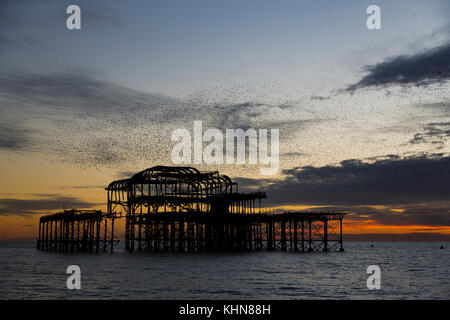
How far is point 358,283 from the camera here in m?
42.8

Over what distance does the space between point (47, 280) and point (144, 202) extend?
1293 inches

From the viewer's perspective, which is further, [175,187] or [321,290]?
[175,187]

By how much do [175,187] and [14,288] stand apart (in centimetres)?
4136

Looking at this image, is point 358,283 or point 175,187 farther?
point 175,187

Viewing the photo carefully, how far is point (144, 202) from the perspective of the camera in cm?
7550
